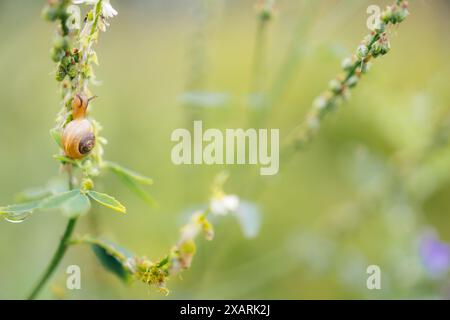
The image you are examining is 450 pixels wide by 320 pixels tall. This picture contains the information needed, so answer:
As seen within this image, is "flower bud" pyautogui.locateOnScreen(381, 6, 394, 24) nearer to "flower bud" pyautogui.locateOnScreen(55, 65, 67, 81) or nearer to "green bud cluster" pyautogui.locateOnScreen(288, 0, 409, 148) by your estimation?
"green bud cluster" pyautogui.locateOnScreen(288, 0, 409, 148)

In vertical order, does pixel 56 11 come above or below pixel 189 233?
above

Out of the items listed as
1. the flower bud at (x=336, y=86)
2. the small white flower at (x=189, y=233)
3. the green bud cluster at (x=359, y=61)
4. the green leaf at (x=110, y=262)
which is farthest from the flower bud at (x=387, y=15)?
the green leaf at (x=110, y=262)

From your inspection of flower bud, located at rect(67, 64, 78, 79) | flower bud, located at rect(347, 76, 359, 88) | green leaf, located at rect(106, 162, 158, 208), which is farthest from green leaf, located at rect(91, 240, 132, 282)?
flower bud, located at rect(347, 76, 359, 88)

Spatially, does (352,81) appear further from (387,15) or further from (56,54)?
(56,54)

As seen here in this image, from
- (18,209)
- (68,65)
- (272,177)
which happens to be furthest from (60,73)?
(272,177)

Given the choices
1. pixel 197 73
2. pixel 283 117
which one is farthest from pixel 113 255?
pixel 283 117

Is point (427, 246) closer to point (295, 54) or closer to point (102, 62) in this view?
point (295, 54)
